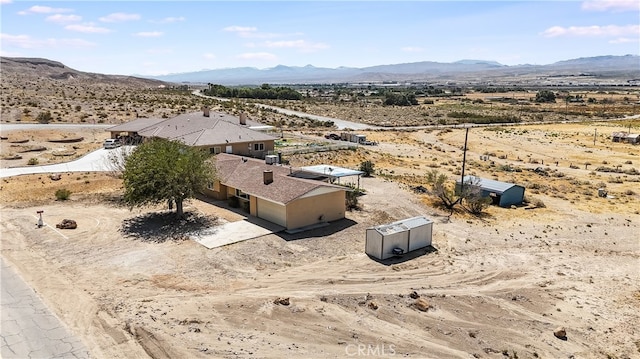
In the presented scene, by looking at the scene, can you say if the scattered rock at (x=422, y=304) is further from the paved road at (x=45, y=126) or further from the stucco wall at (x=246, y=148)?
the paved road at (x=45, y=126)

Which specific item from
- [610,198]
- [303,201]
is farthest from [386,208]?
[610,198]

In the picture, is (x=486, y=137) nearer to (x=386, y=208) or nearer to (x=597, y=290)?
(x=386, y=208)

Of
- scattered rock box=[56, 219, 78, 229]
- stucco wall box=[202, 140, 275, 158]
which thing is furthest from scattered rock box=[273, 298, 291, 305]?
stucco wall box=[202, 140, 275, 158]

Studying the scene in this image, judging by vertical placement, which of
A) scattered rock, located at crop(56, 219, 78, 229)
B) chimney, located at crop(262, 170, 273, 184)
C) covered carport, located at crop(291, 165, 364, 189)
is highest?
chimney, located at crop(262, 170, 273, 184)

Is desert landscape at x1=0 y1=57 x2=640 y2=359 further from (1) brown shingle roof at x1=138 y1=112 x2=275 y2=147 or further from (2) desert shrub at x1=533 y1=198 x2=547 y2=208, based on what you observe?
(1) brown shingle roof at x1=138 y1=112 x2=275 y2=147

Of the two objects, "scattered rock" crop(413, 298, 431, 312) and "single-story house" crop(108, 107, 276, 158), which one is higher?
"single-story house" crop(108, 107, 276, 158)

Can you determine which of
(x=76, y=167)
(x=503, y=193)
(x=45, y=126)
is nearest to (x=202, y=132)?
(x=76, y=167)
